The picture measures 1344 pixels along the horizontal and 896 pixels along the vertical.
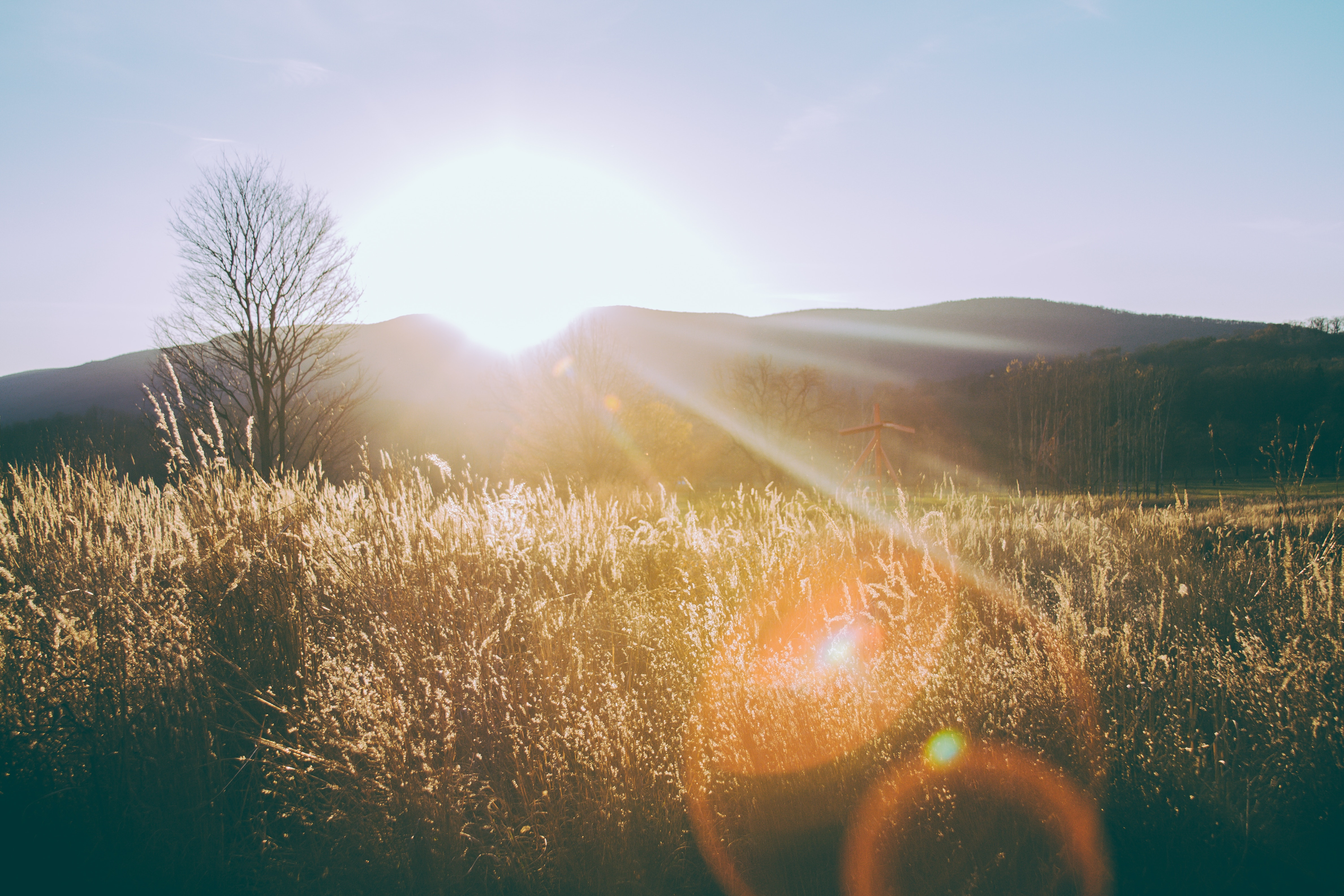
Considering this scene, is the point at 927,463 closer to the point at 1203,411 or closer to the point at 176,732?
the point at 1203,411

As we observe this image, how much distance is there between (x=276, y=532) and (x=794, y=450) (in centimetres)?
3654

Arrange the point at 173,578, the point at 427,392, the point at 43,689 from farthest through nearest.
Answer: the point at 427,392 → the point at 173,578 → the point at 43,689

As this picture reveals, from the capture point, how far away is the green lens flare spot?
2701mm

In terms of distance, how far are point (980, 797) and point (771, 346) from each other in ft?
310

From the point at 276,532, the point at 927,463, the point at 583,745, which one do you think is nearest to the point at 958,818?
the point at 583,745

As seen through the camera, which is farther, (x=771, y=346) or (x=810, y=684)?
(x=771, y=346)

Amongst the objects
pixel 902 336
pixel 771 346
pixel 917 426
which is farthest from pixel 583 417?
pixel 902 336

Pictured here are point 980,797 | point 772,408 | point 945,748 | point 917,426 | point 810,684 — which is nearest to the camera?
point 980,797

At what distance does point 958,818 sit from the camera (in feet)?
8.24

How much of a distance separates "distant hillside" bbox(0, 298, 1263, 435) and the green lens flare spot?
1949 inches

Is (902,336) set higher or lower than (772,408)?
higher

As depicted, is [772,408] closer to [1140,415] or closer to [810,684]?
[1140,415]

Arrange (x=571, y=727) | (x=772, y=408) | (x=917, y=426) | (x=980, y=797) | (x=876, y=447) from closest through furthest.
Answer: (x=980, y=797)
(x=571, y=727)
(x=876, y=447)
(x=772, y=408)
(x=917, y=426)

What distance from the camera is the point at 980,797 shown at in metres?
2.55
